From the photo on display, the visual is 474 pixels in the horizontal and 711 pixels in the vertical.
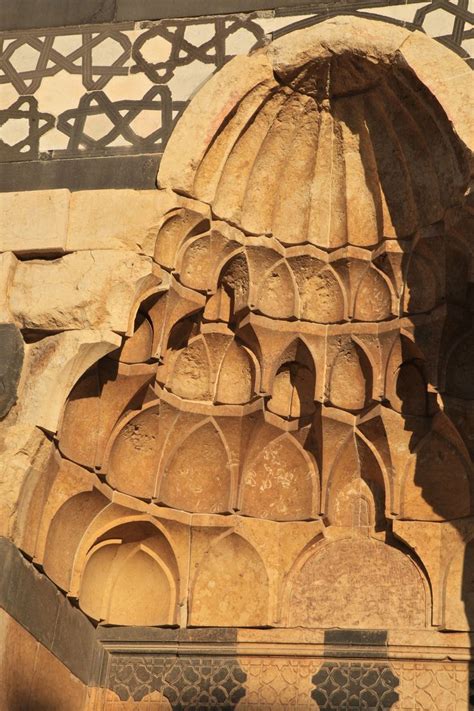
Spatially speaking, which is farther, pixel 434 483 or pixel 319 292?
pixel 319 292

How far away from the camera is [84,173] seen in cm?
709

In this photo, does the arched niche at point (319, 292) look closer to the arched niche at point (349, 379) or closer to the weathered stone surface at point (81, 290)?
the arched niche at point (349, 379)

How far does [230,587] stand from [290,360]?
112 centimetres

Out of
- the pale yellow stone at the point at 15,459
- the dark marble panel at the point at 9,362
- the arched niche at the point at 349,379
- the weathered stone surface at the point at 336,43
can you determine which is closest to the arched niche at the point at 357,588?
the arched niche at the point at 349,379

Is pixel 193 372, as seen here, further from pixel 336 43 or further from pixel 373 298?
pixel 336 43

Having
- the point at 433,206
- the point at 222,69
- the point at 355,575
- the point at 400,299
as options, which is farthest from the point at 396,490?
the point at 222,69

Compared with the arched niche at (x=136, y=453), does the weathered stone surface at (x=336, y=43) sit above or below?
above

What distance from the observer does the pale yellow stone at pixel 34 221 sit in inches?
271

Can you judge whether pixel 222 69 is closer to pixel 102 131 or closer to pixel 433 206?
pixel 102 131

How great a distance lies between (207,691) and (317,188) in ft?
7.97

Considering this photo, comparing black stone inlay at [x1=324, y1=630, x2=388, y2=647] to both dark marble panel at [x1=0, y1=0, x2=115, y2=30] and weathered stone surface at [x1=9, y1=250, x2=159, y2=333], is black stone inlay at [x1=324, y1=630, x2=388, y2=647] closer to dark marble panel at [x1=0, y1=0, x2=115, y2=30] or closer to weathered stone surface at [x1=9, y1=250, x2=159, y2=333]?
weathered stone surface at [x1=9, y1=250, x2=159, y2=333]

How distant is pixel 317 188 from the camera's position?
24.0 feet

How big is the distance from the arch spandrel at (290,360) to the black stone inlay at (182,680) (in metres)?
0.19

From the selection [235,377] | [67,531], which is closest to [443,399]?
[235,377]
